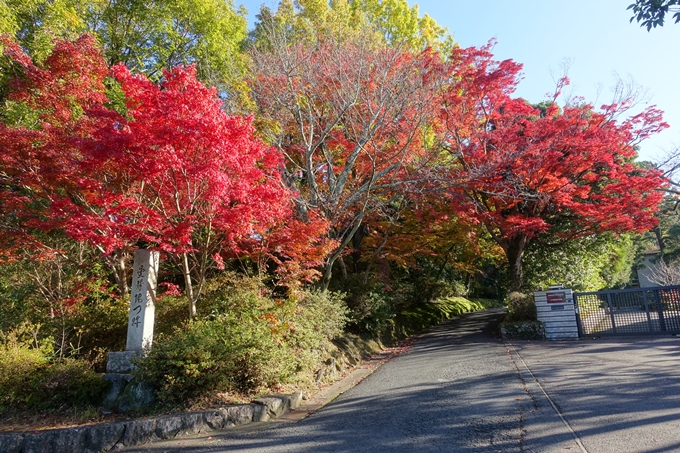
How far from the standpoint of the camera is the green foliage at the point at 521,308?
39.5ft

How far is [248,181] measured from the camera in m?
7.09

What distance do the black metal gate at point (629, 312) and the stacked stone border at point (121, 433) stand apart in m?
9.86

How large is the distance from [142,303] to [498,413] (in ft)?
19.2

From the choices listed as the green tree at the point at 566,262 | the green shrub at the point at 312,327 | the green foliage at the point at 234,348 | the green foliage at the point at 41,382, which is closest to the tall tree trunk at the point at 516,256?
the green tree at the point at 566,262

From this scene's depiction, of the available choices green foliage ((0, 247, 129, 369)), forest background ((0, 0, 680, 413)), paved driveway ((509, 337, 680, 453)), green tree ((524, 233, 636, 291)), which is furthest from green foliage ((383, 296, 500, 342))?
green foliage ((0, 247, 129, 369))

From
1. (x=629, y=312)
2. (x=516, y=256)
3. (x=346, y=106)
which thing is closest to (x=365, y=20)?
(x=346, y=106)

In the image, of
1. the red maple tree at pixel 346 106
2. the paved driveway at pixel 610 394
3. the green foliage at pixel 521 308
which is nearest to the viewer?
the paved driveway at pixel 610 394

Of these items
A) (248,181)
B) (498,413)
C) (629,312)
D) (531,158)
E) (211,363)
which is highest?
(531,158)

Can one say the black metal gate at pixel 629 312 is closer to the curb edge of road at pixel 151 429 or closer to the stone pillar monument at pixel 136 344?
the curb edge of road at pixel 151 429

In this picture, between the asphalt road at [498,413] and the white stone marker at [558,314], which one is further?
the white stone marker at [558,314]

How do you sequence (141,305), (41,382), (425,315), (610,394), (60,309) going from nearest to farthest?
(610,394) → (41,382) → (141,305) → (60,309) → (425,315)

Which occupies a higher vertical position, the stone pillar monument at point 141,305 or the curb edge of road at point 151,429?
the stone pillar monument at point 141,305

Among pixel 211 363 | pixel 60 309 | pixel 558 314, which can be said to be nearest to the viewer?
pixel 211 363

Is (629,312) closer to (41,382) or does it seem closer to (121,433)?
(121,433)
